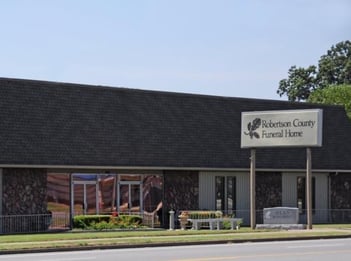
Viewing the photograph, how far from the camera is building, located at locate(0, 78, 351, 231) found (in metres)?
38.5

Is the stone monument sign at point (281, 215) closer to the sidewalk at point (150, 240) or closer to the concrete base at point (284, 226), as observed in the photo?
the concrete base at point (284, 226)

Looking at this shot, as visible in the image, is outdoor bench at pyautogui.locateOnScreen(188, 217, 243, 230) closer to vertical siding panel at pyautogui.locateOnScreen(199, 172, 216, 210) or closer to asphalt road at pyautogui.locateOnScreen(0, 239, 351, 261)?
vertical siding panel at pyautogui.locateOnScreen(199, 172, 216, 210)

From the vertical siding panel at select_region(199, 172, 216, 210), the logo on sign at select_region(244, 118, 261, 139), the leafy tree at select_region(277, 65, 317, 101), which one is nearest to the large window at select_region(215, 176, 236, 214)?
the vertical siding panel at select_region(199, 172, 216, 210)

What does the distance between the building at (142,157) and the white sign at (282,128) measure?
412cm

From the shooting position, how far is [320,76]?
348 feet

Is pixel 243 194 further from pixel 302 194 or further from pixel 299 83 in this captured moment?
pixel 299 83

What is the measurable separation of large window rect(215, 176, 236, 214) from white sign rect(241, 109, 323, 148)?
5.31 meters

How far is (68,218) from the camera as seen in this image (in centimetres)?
3959

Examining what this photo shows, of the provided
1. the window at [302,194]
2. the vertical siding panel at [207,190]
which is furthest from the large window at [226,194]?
the window at [302,194]

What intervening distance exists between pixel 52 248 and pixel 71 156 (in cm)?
1282

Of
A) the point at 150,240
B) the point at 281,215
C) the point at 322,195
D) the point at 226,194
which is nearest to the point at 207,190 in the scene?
the point at 226,194

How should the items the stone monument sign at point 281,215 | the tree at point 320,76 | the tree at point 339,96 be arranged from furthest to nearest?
the tree at point 320,76 → the tree at point 339,96 → the stone monument sign at point 281,215

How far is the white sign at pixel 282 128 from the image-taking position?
3878 cm

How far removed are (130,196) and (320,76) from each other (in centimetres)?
6736
